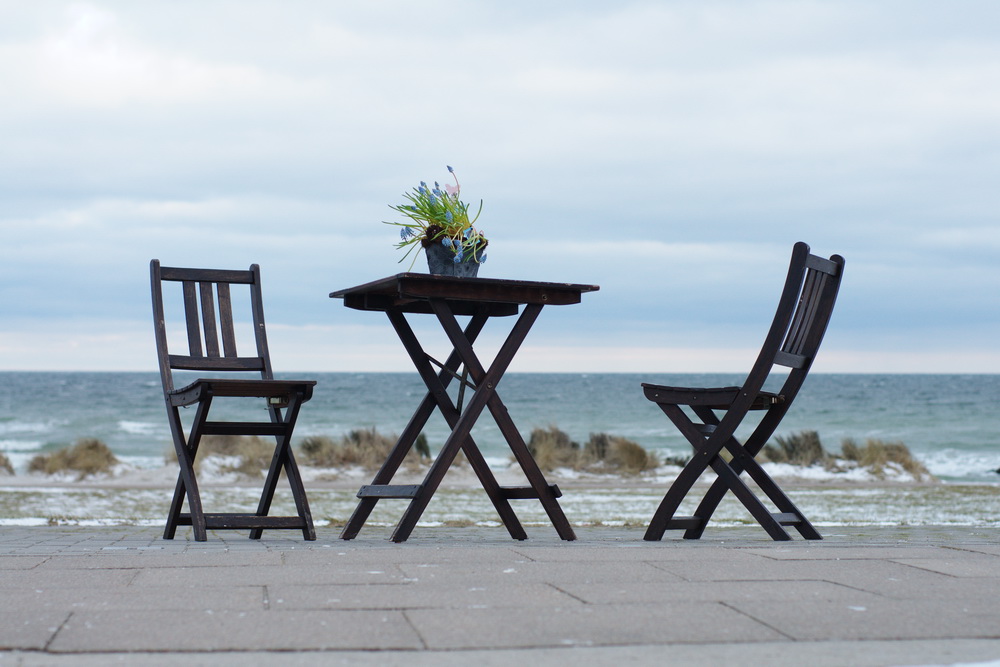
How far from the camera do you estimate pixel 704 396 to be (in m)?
4.52

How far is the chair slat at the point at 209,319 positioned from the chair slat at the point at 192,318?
0.03 m

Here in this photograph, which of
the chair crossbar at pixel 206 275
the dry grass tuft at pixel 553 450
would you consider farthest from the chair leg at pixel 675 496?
the dry grass tuft at pixel 553 450

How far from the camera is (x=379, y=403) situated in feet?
133

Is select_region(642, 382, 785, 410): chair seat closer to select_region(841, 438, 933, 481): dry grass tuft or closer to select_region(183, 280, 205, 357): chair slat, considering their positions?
select_region(183, 280, 205, 357): chair slat

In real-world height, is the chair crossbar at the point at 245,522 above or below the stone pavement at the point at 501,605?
below

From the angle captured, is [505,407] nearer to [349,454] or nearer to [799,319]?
[799,319]

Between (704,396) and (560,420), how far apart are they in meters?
29.9

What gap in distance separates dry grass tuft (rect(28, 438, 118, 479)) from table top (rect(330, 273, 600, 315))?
445 inches

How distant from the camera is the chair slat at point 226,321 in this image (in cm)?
510

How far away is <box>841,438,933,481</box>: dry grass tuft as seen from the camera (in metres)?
16.0

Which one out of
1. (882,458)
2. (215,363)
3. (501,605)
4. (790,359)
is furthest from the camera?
(882,458)

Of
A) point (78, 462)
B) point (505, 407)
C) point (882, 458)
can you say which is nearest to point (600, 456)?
point (882, 458)

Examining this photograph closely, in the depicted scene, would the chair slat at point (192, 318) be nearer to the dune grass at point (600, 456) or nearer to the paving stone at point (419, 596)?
the paving stone at point (419, 596)

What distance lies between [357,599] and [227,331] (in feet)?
8.82
